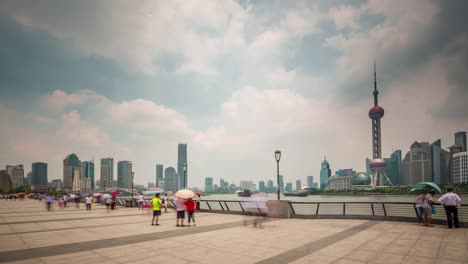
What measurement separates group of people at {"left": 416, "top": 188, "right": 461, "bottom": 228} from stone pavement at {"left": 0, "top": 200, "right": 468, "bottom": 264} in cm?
79

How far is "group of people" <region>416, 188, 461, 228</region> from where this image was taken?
46.0 feet

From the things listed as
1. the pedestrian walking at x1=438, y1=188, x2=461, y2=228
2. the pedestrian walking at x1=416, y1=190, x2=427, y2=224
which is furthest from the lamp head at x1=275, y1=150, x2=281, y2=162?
the pedestrian walking at x1=438, y1=188, x2=461, y2=228

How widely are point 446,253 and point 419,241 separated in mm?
1884

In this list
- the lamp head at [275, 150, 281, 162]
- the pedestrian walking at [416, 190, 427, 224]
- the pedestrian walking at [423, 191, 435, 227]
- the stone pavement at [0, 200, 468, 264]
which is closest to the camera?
the stone pavement at [0, 200, 468, 264]

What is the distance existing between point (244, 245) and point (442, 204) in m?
10.9

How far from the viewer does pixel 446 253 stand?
9234 mm

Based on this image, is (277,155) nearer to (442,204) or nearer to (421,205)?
(421,205)

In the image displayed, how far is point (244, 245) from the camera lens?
426 inches

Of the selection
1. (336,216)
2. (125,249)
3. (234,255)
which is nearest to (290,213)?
(336,216)

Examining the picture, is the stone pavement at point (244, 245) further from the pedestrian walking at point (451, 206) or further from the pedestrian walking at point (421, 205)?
the pedestrian walking at point (421, 205)

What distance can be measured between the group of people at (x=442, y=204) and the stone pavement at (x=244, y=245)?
79 centimetres

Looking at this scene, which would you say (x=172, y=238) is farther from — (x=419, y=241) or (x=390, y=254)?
(x=419, y=241)

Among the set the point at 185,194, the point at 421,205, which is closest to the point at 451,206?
the point at 421,205

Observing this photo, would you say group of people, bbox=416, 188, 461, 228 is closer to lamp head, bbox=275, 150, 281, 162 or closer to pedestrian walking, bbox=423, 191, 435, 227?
pedestrian walking, bbox=423, 191, 435, 227
